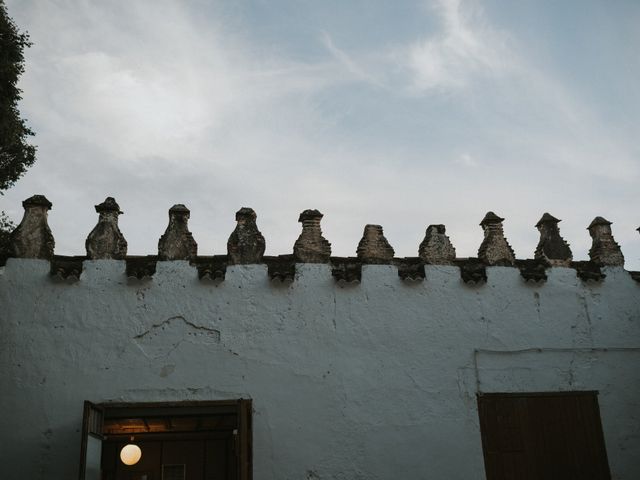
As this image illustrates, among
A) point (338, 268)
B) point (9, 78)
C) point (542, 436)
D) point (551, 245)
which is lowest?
point (542, 436)

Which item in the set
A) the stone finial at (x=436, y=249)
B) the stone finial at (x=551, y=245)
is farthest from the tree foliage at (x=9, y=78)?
the stone finial at (x=551, y=245)

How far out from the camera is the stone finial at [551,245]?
9.07m

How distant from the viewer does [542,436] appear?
8031 millimetres

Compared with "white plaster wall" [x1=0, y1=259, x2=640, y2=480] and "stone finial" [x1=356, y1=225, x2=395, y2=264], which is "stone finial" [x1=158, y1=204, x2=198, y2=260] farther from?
"stone finial" [x1=356, y1=225, x2=395, y2=264]

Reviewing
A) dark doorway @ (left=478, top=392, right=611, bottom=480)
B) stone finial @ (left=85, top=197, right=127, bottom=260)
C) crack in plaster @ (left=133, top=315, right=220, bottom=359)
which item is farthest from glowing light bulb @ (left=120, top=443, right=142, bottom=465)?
dark doorway @ (left=478, top=392, right=611, bottom=480)

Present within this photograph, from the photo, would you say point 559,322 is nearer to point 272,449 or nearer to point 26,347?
point 272,449

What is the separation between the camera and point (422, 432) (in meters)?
7.88

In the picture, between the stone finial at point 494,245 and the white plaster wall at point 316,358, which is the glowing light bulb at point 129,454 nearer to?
the white plaster wall at point 316,358

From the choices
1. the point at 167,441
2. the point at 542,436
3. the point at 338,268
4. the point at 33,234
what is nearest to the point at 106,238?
the point at 33,234

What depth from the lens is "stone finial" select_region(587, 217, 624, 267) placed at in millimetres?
9148

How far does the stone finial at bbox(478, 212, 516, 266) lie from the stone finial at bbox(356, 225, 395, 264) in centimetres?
153

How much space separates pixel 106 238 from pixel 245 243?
2034mm

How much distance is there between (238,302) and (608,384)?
5.62 m

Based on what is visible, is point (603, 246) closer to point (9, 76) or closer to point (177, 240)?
point (177, 240)
